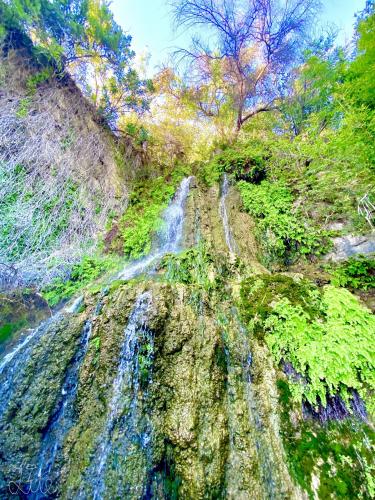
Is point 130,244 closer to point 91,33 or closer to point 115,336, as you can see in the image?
point 115,336

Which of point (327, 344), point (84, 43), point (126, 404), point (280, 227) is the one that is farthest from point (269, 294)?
point (84, 43)

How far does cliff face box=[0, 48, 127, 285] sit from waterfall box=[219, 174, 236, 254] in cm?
363

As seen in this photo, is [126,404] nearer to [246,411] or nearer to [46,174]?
[246,411]

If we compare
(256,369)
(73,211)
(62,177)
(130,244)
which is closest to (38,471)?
(256,369)

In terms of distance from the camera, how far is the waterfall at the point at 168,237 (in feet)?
17.5

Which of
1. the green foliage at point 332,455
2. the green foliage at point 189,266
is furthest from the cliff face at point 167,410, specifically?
the green foliage at point 189,266

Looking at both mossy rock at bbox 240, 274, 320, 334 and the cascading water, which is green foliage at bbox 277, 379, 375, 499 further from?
the cascading water

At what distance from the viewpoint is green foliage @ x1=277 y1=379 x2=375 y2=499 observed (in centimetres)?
238

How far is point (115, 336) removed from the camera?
11.4 feet

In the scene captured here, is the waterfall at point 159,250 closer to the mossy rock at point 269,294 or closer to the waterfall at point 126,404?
the waterfall at point 126,404

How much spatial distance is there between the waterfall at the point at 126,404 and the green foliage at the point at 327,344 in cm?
185

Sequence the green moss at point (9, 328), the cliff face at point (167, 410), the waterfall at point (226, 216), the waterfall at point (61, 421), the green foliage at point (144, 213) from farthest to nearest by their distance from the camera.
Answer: the green foliage at point (144, 213)
the waterfall at point (226, 216)
the green moss at point (9, 328)
the waterfall at point (61, 421)
the cliff face at point (167, 410)

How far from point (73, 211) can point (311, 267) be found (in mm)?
6658

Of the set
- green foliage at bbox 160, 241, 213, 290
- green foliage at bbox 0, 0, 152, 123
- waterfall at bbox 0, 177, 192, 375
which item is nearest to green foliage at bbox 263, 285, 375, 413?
green foliage at bbox 160, 241, 213, 290
